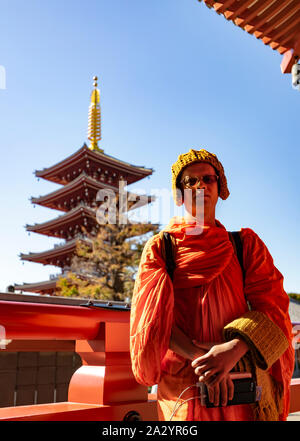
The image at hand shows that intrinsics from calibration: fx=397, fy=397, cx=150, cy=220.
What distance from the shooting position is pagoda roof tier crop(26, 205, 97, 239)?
669 inches

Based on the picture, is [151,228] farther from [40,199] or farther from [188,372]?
[188,372]

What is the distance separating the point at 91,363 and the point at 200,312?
77 centimetres

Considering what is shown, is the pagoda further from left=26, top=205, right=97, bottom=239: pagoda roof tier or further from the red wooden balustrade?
the red wooden balustrade

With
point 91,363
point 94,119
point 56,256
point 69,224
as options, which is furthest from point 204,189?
point 94,119

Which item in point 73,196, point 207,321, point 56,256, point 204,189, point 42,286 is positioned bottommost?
point 207,321

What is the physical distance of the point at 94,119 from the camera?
23500 millimetres

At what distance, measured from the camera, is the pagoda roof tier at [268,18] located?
7.43ft

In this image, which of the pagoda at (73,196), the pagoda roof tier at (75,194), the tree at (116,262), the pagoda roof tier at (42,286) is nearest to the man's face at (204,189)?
the tree at (116,262)

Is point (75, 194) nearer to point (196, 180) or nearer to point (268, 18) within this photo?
point (268, 18)

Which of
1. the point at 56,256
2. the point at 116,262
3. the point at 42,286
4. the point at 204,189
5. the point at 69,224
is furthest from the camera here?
the point at 69,224

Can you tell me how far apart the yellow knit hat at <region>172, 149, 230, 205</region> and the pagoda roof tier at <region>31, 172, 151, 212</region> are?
16.4m

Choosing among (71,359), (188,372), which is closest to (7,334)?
(188,372)

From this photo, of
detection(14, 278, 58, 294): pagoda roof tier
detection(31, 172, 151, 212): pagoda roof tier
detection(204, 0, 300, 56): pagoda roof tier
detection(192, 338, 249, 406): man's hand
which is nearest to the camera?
detection(192, 338, 249, 406): man's hand

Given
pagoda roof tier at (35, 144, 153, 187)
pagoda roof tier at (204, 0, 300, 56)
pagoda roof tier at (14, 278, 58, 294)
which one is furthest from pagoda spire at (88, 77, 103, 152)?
pagoda roof tier at (204, 0, 300, 56)
